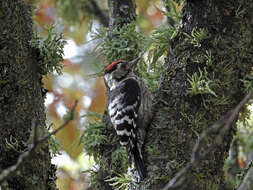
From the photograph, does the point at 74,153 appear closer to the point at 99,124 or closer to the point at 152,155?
the point at 99,124

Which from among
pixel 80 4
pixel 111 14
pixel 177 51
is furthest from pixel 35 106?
pixel 80 4

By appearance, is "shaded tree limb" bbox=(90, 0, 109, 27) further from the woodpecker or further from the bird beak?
the bird beak

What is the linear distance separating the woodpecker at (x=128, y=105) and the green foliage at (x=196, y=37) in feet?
2.37

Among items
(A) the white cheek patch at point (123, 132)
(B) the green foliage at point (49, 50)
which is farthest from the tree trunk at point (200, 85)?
(B) the green foliage at point (49, 50)

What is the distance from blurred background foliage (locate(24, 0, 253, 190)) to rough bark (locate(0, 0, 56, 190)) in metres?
0.25

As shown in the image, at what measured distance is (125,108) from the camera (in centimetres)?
392

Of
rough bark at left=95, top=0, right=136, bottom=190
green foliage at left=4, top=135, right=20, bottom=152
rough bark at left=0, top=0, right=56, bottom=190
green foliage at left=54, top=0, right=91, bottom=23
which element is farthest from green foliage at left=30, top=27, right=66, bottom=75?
green foliage at left=54, top=0, right=91, bottom=23

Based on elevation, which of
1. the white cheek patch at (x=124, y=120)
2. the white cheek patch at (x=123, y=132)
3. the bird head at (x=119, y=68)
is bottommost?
the white cheek patch at (x=123, y=132)

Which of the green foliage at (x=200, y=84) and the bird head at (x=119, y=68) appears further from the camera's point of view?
the bird head at (x=119, y=68)

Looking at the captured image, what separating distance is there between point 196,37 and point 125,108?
116 centimetres

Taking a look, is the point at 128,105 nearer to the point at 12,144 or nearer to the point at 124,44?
the point at 124,44

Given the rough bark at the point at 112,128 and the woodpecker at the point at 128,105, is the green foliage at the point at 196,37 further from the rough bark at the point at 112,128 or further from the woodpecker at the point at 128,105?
the rough bark at the point at 112,128

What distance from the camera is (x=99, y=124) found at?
3781 mm

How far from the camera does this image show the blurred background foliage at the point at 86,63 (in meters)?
3.60
